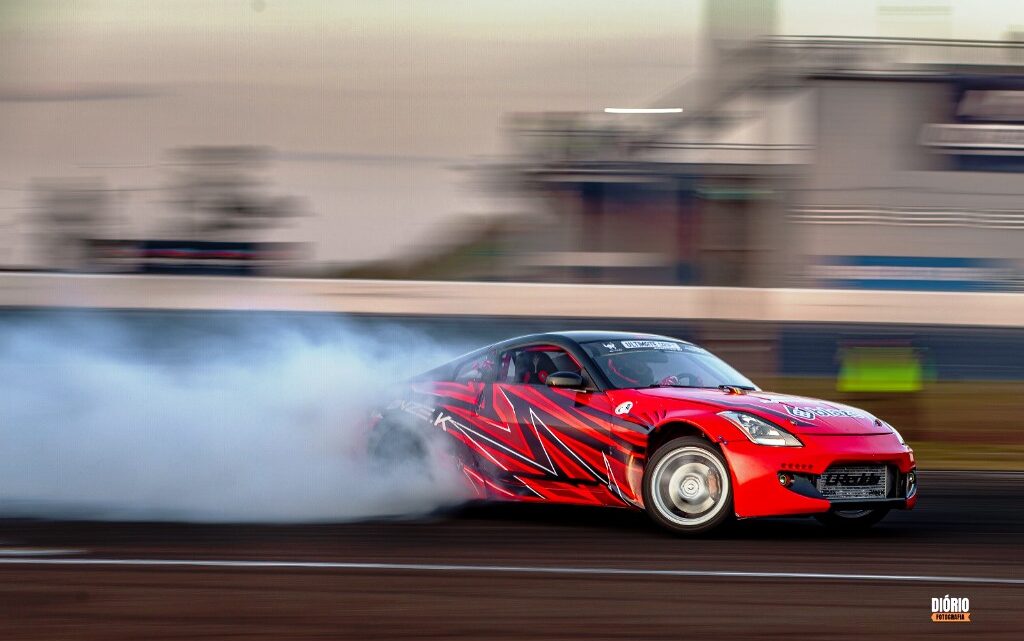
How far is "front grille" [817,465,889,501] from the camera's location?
7031 millimetres

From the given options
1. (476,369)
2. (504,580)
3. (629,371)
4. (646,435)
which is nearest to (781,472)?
(646,435)

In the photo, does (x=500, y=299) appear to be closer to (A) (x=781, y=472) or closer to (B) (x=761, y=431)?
(B) (x=761, y=431)

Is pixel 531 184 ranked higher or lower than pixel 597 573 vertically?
higher

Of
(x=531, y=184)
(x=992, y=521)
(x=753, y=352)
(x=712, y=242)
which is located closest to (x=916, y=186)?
(x=712, y=242)

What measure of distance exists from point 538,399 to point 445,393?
87cm

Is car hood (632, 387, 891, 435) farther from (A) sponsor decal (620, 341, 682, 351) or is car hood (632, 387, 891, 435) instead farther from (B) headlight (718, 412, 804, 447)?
(A) sponsor decal (620, 341, 682, 351)

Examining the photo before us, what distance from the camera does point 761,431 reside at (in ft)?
23.2

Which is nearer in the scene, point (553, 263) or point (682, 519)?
point (682, 519)

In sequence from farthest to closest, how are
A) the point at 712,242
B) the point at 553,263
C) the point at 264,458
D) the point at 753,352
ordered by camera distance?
the point at 553,263
the point at 712,242
the point at 753,352
the point at 264,458

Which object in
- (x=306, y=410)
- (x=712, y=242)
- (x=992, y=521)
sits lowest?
(x=992, y=521)

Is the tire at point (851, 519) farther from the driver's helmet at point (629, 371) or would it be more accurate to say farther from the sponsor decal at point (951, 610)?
the sponsor decal at point (951, 610)

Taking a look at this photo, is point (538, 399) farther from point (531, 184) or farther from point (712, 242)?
point (531, 184)

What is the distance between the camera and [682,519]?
7223 mm

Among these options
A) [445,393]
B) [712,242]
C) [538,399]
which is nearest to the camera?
[538,399]
